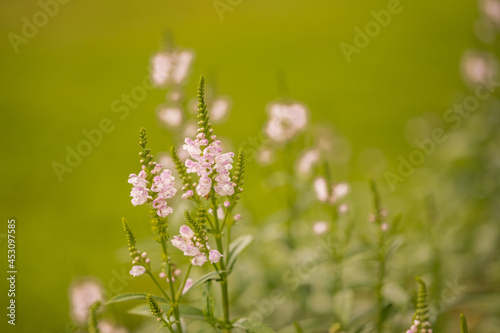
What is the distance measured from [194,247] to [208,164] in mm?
310

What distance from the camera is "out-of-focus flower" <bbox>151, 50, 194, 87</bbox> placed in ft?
9.47

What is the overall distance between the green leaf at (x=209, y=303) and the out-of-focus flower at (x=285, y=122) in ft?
4.38

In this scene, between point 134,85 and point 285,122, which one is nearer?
point 285,122

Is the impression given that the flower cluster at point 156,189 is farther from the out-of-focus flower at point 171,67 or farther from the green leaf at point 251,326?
the out-of-focus flower at point 171,67

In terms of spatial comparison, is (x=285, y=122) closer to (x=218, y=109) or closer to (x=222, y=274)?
(x=218, y=109)

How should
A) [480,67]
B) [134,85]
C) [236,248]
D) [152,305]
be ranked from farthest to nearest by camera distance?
[134,85] < [480,67] < [236,248] < [152,305]

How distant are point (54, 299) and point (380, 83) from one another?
20.5 ft

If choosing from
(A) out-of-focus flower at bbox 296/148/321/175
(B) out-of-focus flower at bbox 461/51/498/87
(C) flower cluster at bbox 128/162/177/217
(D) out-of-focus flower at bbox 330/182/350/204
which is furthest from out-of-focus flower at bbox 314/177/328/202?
(B) out-of-focus flower at bbox 461/51/498/87

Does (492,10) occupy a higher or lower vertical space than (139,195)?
higher

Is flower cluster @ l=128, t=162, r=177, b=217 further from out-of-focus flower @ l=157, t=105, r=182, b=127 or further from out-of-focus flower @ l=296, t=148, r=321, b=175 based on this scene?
out-of-focus flower @ l=296, t=148, r=321, b=175

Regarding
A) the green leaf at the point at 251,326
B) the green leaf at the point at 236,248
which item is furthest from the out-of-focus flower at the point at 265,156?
the green leaf at the point at 251,326

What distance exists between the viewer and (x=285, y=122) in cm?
295

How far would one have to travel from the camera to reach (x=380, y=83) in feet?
27.3

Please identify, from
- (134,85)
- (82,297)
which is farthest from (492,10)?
(134,85)
